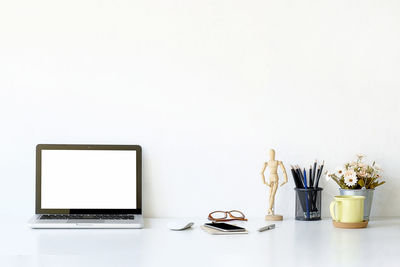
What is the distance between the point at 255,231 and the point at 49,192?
2.26 ft

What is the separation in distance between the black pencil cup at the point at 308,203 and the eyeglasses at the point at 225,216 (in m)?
0.19

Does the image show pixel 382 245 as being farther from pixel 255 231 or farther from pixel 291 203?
pixel 291 203

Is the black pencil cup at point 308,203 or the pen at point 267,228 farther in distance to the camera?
the black pencil cup at point 308,203

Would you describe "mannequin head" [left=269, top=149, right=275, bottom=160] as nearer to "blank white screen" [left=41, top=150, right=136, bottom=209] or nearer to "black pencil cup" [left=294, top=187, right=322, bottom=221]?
"black pencil cup" [left=294, top=187, right=322, bottom=221]

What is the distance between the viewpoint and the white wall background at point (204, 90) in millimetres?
1965

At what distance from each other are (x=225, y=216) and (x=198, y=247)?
48 cm

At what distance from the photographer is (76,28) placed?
1.98 meters

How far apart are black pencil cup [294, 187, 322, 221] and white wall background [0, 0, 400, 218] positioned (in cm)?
8

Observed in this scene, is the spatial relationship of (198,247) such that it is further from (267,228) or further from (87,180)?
(87,180)

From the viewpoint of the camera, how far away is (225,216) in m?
1.97

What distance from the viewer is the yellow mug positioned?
71.6 inches

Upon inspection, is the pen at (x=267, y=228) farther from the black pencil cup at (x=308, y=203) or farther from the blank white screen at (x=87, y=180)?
the blank white screen at (x=87, y=180)

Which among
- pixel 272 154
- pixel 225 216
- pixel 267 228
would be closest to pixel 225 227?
pixel 267 228

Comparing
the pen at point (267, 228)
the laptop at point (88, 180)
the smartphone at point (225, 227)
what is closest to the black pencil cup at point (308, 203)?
the pen at point (267, 228)
